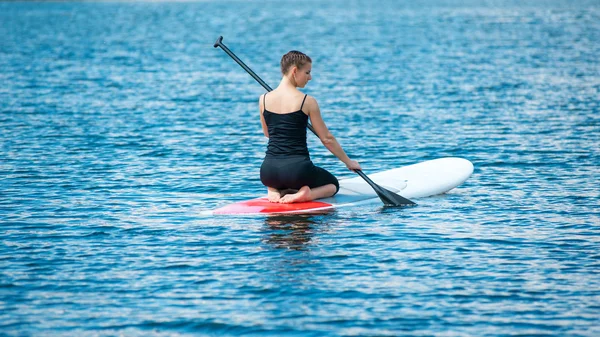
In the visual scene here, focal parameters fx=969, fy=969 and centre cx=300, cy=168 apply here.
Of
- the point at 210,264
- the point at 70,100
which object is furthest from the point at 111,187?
the point at 70,100

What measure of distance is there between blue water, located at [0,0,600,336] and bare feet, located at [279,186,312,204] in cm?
31

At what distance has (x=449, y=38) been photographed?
4812cm

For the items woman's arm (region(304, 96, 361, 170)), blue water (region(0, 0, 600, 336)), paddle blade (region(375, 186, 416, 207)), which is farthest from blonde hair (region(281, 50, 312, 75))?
paddle blade (region(375, 186, 416, 207))

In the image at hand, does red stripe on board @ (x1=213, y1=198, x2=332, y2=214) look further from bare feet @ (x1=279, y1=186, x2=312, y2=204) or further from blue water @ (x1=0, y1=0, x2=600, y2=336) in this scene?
blue water @ (x1=0, y1=0, x2=600, y2=336)

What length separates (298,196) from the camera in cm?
1130

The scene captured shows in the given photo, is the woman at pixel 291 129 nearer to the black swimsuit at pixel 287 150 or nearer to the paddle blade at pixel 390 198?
the black swimsuit at pixel 287 150

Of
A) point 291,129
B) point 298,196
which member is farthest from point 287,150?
point 298,196

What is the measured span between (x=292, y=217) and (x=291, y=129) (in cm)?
101

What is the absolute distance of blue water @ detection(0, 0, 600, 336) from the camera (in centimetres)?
790

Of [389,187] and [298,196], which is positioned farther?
[389,187]

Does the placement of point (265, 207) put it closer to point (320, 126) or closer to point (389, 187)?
point (320, 126)

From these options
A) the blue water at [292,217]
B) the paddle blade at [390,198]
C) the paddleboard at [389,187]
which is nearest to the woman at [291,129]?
the paddleboard at [389,187]

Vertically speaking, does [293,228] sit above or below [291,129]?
below

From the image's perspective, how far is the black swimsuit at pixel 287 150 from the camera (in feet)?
36.1
